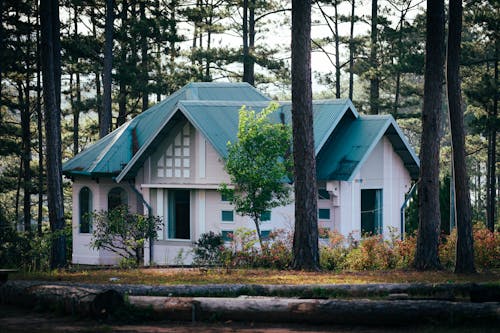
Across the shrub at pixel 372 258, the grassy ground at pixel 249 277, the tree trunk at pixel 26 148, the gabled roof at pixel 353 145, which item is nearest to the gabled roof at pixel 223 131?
the gabled roof at pixel 353 145

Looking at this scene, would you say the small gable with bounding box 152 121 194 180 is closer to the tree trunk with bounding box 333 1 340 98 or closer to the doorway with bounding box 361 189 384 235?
the doorway with bounding box 361 189 384 235

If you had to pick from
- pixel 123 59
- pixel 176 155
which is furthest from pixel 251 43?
pixel 176 155

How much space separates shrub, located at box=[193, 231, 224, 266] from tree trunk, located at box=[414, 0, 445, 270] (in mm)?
5983

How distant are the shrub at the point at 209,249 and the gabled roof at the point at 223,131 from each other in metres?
2.79

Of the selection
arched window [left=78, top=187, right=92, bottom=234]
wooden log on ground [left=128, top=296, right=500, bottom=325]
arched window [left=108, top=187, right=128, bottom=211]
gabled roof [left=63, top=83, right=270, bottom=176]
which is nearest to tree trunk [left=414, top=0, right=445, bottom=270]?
wooden log on ground [left=128, top=296, right=500, bottom=325]

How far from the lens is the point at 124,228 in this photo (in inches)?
1253

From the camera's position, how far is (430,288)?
63.0 feet

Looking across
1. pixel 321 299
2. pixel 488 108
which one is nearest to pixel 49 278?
pixel 321 299

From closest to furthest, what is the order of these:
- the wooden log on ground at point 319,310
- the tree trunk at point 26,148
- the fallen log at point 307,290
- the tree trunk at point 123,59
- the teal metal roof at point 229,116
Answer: the wooden log on ground at point 319,310 → the fallen log at point 307,290 → the teal metal roof at point 229,116 → the tree trunk at point 26,148 → the tree trunk at point 123,59

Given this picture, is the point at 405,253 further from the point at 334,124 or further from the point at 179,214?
the point at 179,214

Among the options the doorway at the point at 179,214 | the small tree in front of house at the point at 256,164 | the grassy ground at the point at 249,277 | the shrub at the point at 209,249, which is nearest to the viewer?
the grassy ground at the point at 249,277

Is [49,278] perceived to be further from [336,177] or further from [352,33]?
[352,33]

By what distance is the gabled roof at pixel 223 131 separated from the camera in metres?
33.7

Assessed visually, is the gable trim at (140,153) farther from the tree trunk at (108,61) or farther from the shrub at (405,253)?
the tree trunk at (108,61)
